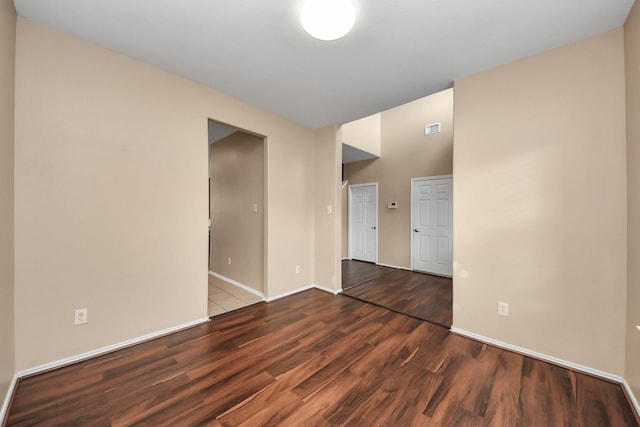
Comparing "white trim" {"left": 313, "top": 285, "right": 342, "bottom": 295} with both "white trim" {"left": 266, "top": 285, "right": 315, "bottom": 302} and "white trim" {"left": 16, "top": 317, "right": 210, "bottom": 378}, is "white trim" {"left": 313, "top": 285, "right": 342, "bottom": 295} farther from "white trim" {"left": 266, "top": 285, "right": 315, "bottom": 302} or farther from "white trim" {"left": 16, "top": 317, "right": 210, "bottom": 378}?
"white trim" {"left": 16, "top": 317, "right": 210, "bottom": 378}

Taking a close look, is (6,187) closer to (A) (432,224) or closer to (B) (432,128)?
(A) (432,224)

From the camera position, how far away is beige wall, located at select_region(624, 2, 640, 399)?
59.7 inches

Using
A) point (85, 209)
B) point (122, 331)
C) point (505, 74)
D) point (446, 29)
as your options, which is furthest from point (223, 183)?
point (505, 74)

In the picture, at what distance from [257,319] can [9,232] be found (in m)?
2.06

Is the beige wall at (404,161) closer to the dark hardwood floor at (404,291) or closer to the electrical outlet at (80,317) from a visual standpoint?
the dark hardwood floor at (404,291)

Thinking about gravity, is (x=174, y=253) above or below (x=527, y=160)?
below

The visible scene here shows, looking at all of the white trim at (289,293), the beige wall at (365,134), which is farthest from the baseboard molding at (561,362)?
the beige wall at (365,134)

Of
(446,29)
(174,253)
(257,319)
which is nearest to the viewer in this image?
(446,29)

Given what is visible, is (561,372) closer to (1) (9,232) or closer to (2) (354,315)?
(2) (354,315)

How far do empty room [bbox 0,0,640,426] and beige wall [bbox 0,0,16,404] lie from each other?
0.09ft

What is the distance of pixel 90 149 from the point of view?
1.92 m

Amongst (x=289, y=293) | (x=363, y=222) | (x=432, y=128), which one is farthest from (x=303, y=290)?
(x=432, y=128)

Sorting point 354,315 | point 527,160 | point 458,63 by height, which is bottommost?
point 354,315

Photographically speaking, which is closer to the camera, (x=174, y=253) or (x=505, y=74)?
(x=505, y=74)
